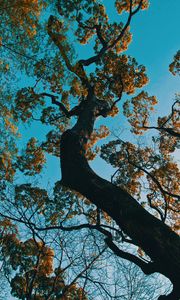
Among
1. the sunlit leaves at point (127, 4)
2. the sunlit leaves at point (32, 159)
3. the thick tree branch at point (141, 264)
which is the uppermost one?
the sunlit leaves at point (127, 4)

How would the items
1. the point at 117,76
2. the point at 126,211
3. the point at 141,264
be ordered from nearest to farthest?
the point at 126,211, the point at 141,264, the point at 117,76

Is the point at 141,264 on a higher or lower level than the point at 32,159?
lower

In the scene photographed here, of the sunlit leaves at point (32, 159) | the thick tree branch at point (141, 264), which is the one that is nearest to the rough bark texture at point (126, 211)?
the thick tree branch at point (141, 264)

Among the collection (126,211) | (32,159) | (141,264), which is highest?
(32,159)

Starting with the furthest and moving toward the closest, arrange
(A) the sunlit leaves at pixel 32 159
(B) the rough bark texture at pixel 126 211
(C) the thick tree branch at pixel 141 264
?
(A) the sunlit leaves at pixel 32 159 → (C) the thick tree branch at pixel 141 264 → (B) the rough bark texture at pixel 126 211

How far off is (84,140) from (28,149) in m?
6.46

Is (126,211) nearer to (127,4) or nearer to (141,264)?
(141,264)

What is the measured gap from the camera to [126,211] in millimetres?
4555

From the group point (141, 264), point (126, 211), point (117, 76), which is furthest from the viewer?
point (117, 76)

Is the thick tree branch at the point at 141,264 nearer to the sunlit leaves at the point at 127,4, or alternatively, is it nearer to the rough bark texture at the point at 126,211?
the rough bark texture at the point at 126,211

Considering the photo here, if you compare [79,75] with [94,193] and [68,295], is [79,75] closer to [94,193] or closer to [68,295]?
[94,193]

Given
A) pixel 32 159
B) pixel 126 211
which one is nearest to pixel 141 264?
pixel 126 211

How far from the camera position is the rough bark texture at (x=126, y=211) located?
3968 millimetres

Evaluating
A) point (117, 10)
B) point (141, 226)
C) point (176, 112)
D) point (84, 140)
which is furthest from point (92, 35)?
point (141, 226)
